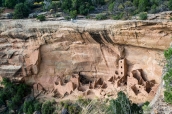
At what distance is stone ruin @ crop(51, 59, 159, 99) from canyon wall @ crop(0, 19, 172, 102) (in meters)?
0.29

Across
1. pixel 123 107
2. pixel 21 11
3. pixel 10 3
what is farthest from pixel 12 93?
pixel 123 107

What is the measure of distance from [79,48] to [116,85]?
2797mm

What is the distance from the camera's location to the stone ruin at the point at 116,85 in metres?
15.6

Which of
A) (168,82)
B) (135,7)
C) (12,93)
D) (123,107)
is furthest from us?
(12,93)

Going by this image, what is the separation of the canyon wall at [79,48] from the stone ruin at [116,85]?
0.29m

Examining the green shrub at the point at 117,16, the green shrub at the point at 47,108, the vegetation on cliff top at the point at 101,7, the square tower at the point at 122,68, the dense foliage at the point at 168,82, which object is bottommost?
the green shrub at the point at 47,108

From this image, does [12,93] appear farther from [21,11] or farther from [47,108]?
[21,11]

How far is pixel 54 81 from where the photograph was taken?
1909cm

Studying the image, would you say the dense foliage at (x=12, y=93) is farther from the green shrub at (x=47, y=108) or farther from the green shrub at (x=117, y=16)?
the green shrub at (x=117, y=16)

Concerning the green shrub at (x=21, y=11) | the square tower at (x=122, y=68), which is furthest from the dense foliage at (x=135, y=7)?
the green shrub at (x=21, y=11)

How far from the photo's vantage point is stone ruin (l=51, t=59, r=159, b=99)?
1558cm

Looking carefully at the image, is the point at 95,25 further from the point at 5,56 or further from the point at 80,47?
the point at 5,56

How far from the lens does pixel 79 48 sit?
1752cm

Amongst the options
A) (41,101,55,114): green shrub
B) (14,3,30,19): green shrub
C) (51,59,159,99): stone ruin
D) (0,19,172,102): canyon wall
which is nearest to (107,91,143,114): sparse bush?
(51,59,159,99): stone ruin
